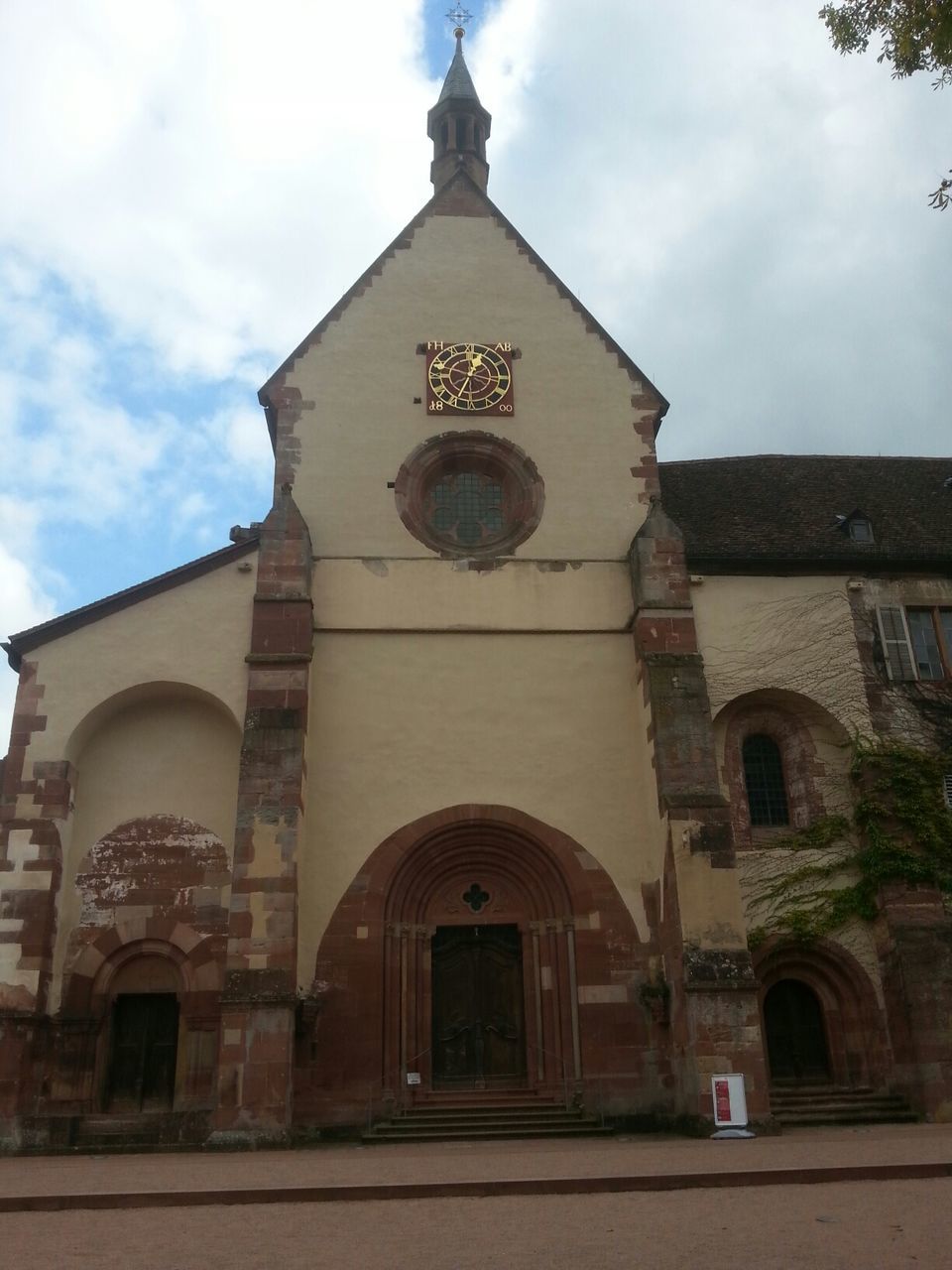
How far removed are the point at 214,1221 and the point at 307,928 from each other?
8.67 m

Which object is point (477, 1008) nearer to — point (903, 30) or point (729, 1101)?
point (729, 1101)

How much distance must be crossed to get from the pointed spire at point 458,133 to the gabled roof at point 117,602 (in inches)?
567

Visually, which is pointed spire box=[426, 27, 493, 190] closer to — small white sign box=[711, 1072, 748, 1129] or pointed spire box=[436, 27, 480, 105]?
pointed spire box=[436, 27, 480, 105]

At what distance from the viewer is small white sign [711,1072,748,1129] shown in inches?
549

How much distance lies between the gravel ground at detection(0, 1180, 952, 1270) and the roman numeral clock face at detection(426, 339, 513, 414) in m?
14.4

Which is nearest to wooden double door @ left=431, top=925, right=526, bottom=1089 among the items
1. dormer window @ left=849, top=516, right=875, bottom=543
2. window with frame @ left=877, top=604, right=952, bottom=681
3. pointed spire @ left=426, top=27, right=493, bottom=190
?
window with frame @ left=877, top=604, right=952, bottom=681

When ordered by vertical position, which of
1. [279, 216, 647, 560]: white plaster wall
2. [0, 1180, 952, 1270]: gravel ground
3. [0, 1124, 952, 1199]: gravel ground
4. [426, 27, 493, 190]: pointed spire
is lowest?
[0, 1180, 952, 1270]: gravel ground

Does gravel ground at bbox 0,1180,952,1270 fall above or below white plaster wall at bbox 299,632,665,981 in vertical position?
below

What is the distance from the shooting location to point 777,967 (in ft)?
57.4

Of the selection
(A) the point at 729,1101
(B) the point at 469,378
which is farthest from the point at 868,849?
(B) the point at 469,378

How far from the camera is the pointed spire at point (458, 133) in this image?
28484mm

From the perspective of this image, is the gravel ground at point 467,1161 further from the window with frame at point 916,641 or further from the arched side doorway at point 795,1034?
the window with frame at point 916,641

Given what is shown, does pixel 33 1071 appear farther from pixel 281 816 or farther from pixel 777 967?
pixel 777 967

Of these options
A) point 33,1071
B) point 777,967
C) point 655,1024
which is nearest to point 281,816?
point 33,1071
